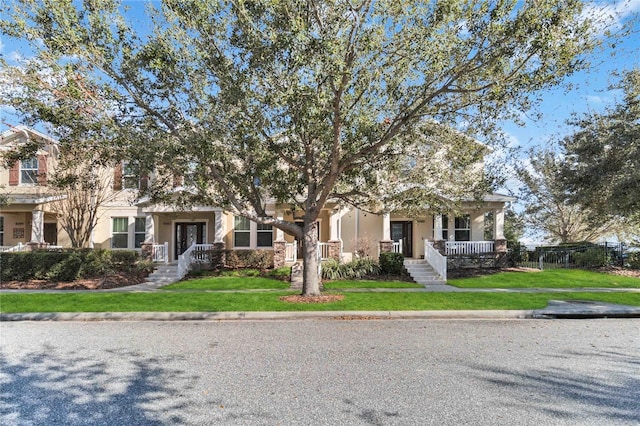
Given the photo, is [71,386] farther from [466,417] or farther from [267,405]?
[466,417]

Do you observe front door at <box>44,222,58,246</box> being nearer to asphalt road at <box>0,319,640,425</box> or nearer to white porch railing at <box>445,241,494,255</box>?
asphalt road at <box>0,319,640,425</box>

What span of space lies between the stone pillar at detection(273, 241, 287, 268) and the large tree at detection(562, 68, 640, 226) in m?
13.1

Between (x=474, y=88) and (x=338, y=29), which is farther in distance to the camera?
(x=474, y=88)

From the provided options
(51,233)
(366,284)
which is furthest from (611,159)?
(51,233)

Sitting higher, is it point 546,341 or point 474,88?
point 474,88

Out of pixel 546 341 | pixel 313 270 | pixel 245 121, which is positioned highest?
pixel 245 121

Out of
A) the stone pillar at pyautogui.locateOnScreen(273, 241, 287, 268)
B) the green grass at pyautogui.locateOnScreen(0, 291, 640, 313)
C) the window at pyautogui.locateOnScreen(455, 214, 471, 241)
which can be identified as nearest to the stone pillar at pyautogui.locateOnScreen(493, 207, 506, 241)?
the window at pyautogui.locateOnScreen(455, 214, 471, 241)

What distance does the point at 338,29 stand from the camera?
9.28 metres

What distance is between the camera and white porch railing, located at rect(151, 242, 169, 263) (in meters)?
20.4

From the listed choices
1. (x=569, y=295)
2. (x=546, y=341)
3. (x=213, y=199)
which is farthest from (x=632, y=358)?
(x=213, y=199)

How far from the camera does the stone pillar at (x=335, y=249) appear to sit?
64.2 feet

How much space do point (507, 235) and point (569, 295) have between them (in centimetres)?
2224

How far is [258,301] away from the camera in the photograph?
38.7 ft

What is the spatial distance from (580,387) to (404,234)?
57.2ft
